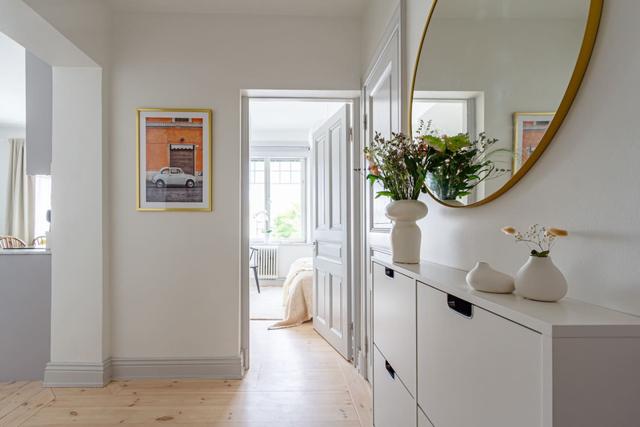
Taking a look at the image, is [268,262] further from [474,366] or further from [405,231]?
[474,366]

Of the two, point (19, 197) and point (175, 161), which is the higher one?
point (175, 161)

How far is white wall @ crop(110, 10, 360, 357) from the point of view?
276cm

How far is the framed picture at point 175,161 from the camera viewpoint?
2.77 metres

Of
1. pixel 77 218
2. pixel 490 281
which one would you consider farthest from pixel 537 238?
pixel 77 218

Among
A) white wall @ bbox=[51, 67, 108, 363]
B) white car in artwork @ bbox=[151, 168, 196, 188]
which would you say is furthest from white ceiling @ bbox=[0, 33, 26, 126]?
white car in artwork @ bbox=[151, 168, 196, 188]

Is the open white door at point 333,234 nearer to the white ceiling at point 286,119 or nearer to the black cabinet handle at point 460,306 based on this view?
the white ceiling at point 286,119

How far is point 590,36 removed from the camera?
72cm

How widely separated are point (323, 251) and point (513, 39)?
2718mm

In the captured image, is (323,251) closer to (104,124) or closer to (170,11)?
(104,124)

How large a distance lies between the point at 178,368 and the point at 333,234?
155 centimetres

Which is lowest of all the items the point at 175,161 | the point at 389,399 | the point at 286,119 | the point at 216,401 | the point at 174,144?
the point at 216,401

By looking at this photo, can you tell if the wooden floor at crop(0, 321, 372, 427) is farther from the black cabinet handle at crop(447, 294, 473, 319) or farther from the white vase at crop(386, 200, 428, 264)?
the black cabinet handle at crop(447, 294, 473, 319)

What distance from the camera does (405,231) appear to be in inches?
55.2

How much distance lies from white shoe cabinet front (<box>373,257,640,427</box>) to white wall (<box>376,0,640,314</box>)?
0.23 ft
